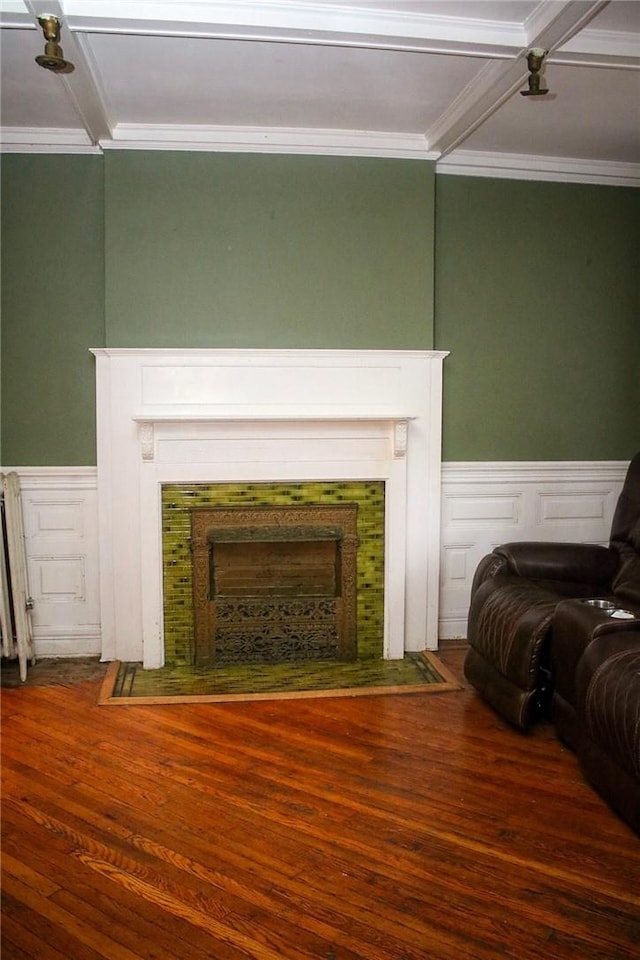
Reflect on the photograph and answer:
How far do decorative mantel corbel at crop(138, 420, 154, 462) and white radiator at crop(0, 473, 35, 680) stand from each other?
0.62 m

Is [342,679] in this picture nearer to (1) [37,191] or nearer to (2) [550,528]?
(2) [550,528]

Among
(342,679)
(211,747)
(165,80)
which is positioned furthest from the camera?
(342,679)

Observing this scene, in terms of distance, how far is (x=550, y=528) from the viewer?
161 inches

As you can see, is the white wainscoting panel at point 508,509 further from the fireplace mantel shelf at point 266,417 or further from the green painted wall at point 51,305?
the green painted wall at point 51,305

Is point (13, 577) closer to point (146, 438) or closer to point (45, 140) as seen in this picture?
point (146, 438)

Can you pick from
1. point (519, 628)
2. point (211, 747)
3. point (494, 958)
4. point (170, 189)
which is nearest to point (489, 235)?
point (170, 189)

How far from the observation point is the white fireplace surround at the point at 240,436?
3.56m

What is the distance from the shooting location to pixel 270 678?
136 inches

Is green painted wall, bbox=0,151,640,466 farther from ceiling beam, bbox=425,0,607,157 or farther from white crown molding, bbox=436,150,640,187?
ceiling beam, bbox=425,0,607,157

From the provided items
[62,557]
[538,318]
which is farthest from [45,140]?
[538,318]

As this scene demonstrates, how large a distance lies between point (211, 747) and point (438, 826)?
91 centimetres

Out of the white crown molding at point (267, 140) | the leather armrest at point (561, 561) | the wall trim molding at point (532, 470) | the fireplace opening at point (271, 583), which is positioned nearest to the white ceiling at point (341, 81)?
the white crown molding at point (267, 140)

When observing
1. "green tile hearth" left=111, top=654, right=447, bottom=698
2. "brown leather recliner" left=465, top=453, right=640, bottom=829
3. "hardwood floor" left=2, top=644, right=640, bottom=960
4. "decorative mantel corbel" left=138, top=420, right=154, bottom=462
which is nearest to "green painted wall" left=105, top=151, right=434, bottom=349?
"decorative mantel corbel" left=138, top=420, right=154, bottom=462

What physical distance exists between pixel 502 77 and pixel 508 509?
6.85ft
